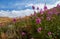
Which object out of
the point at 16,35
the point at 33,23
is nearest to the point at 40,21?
the point at 33,23

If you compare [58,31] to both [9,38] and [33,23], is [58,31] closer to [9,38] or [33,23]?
[33,23]

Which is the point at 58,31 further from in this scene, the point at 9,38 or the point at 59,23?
the point at 9,38

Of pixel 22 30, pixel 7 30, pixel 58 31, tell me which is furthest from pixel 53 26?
pixel 7 30

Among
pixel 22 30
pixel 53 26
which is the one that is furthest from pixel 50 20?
pixel 22 30

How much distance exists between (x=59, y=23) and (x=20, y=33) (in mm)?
1125

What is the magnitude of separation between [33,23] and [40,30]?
1.87 feet

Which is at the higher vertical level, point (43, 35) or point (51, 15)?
point (51, 15)

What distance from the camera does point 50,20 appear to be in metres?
7.04

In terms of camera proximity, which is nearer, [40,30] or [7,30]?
[40,30]

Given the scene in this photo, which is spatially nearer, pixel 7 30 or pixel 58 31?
pixel 58 31

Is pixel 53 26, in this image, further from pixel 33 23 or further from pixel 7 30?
pixel 7 30

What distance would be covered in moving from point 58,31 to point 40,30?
1.79ft

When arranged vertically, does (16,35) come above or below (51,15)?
below

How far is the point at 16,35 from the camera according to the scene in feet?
22.9
